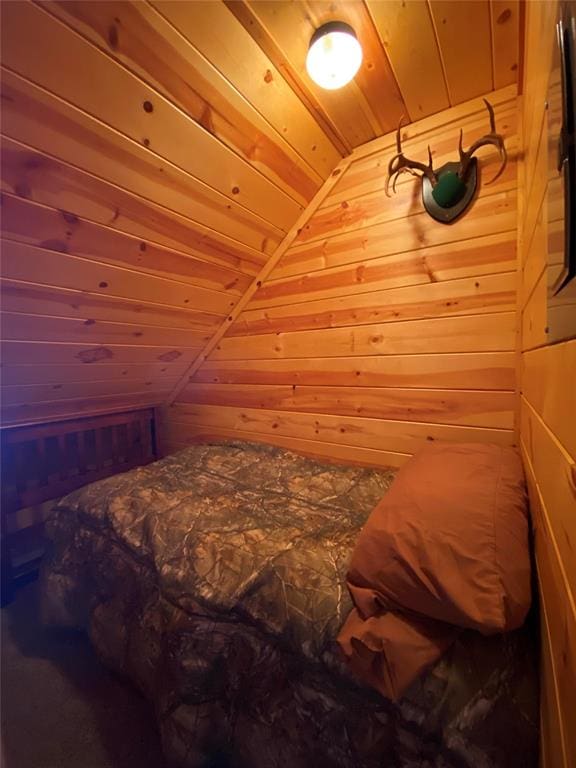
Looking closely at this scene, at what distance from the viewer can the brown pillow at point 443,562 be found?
67cm

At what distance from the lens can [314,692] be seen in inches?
34.2

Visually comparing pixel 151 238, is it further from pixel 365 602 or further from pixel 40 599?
pixel 40 599

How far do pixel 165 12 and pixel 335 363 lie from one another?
158cm

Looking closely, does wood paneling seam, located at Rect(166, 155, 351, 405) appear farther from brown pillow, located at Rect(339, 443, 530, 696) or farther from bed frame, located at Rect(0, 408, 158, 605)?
brown pillow, located at Rect(339, 443, 530, 696)

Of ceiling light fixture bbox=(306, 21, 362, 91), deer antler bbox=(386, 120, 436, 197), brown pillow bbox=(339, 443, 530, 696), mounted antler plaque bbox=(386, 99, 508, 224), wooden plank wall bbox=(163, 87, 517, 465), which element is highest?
ceiling light fixture bbox=(306, 21, 362, 91)

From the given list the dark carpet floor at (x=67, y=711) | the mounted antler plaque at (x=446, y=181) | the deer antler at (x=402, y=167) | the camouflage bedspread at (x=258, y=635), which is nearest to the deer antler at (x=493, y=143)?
the mounted antler plaque at (x=446, y=181)

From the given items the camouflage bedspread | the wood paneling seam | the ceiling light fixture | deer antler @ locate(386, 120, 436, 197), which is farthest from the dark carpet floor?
deer antler @ locate(386, 120, 436, 197)

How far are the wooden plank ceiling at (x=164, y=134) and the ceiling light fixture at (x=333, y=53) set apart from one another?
0.19ft

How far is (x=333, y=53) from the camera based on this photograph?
3.51 ft

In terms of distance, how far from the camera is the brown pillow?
0.67 metres

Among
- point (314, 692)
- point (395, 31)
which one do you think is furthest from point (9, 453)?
point (395, 31)

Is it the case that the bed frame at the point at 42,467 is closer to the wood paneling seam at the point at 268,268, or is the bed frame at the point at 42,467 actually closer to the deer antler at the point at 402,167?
the wood paneling seam at the point at 268,268

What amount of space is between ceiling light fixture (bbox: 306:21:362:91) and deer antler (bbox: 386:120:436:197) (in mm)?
458

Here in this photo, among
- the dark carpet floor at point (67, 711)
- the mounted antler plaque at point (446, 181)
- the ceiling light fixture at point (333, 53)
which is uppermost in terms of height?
the ceiling light fixture at point (333, 53)
